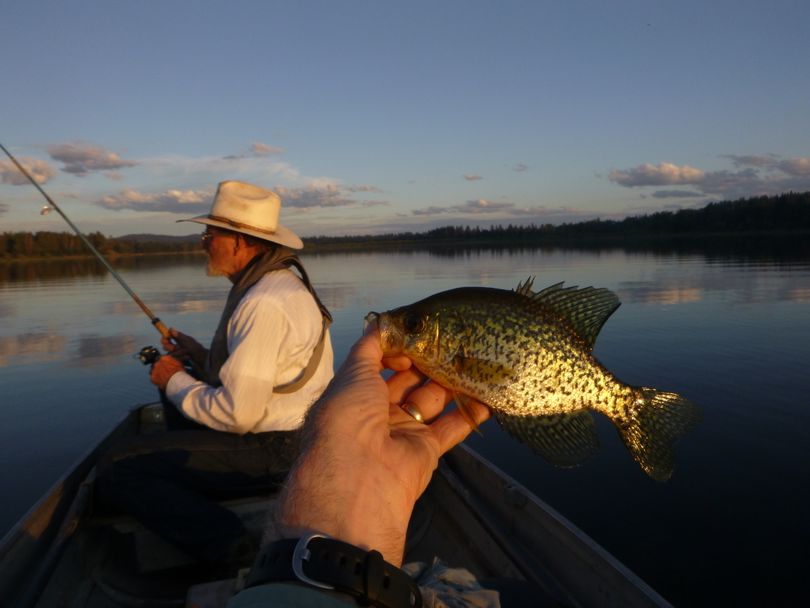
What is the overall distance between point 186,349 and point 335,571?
459cm

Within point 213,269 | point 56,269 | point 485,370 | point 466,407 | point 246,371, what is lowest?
point 56,269

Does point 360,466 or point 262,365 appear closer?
point 360,466

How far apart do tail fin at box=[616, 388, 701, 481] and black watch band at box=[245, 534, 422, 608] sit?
1.78 m

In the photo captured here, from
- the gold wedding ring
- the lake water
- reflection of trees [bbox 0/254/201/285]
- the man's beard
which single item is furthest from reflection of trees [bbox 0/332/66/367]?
reflection of trees [bbox 0/254/201/285]

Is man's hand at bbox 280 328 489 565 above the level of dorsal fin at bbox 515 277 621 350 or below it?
below

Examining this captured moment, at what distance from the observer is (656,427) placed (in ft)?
9.93

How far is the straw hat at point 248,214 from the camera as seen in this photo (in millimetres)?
4926

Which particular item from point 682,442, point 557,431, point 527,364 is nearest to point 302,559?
point 527,364

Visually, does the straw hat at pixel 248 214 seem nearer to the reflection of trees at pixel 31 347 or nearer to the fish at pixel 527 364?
the fish at pixel 527 364

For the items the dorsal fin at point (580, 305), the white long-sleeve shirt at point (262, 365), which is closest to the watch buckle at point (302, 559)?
the dorsal fin at point (580, 305)

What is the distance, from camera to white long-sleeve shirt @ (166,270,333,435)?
4238 millimetres

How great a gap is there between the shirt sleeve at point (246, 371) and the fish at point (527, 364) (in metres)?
1.67

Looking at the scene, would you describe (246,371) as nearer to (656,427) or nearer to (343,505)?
(343,505)

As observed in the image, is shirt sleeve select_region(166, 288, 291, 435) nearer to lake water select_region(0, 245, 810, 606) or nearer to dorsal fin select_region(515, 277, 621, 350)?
dorsal fin select_region(515, 277, 621, 350)
